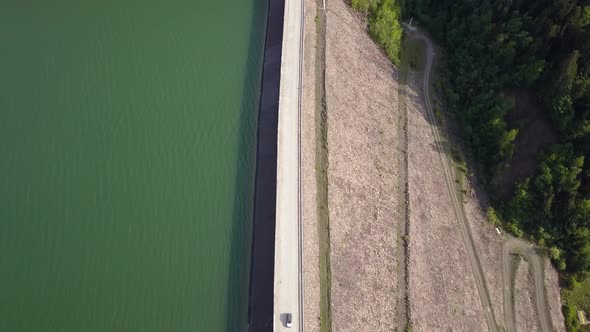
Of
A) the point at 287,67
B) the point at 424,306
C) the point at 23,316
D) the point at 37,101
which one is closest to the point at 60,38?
the point at 37,101

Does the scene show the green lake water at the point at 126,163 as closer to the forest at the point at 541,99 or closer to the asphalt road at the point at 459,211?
the asphalt road at the point at 459,211

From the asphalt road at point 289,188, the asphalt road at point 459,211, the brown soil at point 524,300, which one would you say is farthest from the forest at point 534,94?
the asphalt road at point 289,188

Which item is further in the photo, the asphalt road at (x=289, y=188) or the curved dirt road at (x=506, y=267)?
the curved dirt road at (x=506, y=267)

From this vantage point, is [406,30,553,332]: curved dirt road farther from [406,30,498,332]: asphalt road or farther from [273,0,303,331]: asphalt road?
[273,0,303,331]: asphalt road

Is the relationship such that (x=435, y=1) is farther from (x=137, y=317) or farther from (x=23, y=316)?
(x=23, y=316)

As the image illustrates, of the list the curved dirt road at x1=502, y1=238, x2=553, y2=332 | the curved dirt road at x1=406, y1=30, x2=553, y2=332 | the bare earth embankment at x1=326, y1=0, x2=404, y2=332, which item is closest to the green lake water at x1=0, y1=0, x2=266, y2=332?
the bare earth embankment at x1=326, y1=0, x2=404, y2=332
